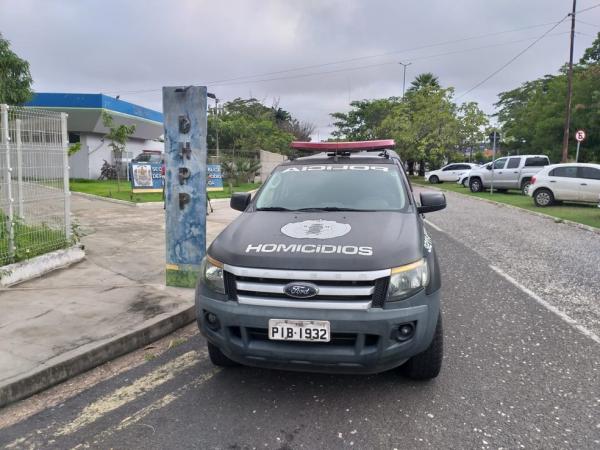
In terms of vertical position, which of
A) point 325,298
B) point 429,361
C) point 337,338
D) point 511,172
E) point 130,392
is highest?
point 511,172

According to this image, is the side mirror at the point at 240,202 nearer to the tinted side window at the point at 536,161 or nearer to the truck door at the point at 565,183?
the truck door at the point at 565,183

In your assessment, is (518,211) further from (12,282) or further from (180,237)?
(12,282)

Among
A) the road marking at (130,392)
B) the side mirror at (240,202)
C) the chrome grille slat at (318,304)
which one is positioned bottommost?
the road marking at (130,392)

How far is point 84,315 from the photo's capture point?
478 cm

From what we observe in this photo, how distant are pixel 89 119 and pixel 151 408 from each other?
2529cm

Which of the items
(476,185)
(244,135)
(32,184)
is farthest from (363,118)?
(32,184)

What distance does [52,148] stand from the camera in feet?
22.3

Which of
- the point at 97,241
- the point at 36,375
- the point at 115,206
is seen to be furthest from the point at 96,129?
the point at 36,375

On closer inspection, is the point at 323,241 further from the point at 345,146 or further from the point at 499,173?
the point at 499,173

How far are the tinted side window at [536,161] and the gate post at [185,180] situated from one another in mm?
19490

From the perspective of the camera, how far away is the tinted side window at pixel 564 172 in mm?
16109

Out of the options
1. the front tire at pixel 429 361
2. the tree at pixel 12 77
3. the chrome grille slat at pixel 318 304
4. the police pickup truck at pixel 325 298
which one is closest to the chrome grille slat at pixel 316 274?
the police pickup truck at pixel 325 298

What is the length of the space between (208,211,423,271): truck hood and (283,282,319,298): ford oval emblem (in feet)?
0.36

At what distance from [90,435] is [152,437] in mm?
398
